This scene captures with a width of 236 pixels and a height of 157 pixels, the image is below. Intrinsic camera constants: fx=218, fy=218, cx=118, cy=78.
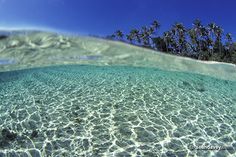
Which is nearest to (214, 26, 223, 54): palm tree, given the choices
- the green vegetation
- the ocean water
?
the green vegetation

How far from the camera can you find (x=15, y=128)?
7227 mm

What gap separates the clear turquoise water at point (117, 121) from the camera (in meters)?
6.14

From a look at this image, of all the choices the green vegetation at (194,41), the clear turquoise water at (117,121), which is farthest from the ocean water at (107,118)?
the green vegetation at (194,41)

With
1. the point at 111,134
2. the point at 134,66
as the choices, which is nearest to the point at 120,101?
the point at 111,134

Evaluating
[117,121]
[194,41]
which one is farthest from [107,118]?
[194,41]

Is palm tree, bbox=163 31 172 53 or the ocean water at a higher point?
→ palm tree, bbox=163 31 172 53

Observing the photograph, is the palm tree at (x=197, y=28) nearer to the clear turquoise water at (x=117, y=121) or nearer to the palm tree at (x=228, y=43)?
the palm tree at (x=228, y=43)

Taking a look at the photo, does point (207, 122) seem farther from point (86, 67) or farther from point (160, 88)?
point (86, 67)

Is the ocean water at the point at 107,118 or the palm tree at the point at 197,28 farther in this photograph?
the palm tree at the point at 197,28

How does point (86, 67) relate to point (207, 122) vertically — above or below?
above

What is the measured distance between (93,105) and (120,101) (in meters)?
1.22

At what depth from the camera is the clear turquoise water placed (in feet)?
20.2

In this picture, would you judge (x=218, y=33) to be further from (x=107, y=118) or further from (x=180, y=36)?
(x=107, y=118)

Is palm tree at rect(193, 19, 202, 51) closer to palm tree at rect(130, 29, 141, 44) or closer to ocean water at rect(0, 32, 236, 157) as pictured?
palm tree at rect(130, 29, 141, 44)
